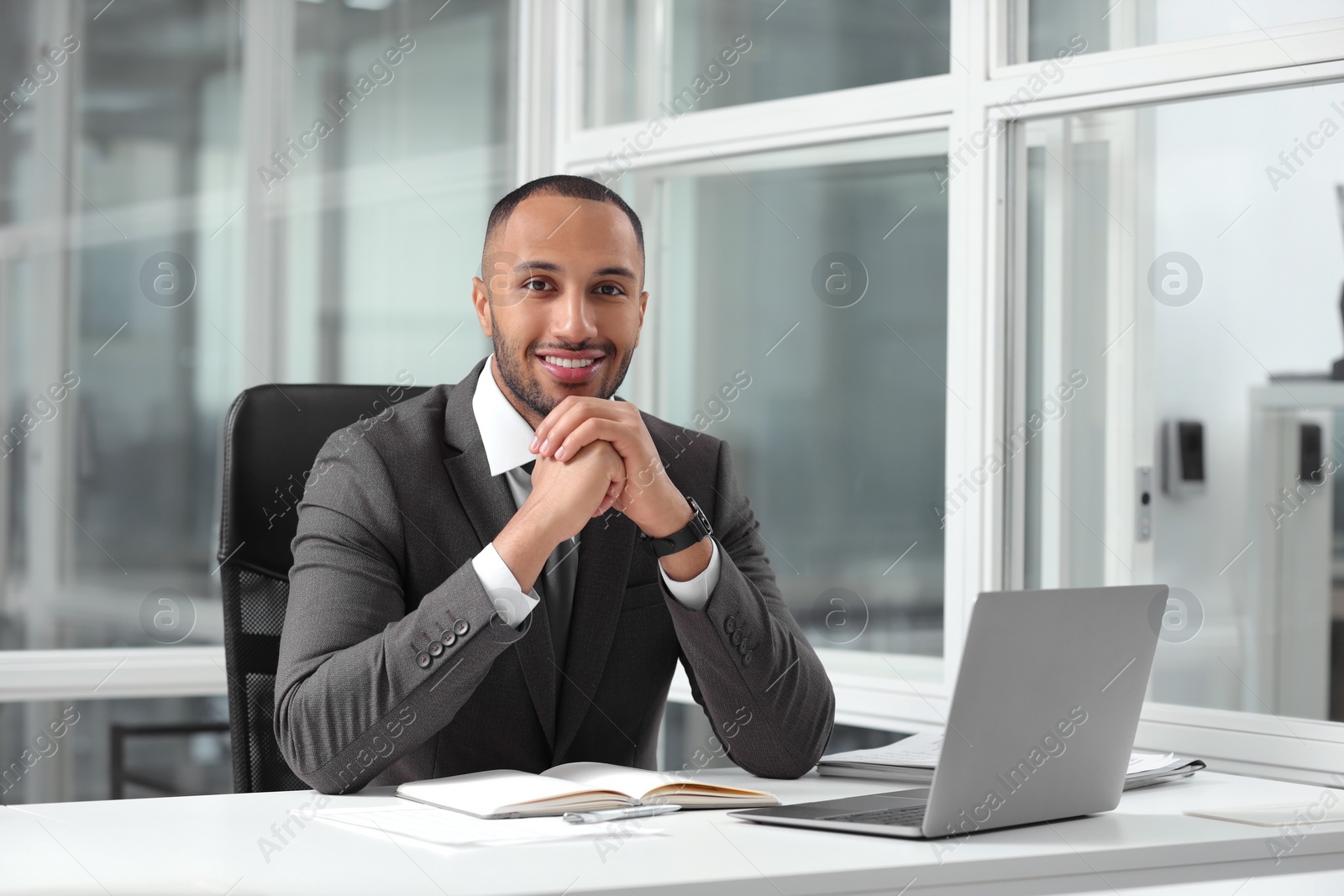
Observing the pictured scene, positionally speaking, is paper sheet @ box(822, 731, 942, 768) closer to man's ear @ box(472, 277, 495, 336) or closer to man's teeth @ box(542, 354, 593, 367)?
man's teeth @ box(542, 354, 593, 367)

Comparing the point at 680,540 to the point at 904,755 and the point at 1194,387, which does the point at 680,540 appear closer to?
the point at 904,755

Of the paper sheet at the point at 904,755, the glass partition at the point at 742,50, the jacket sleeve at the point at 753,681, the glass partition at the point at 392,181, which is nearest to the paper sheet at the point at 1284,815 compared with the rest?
the paper sheet at the point at 904,755

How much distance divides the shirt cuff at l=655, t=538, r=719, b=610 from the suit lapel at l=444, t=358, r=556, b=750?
0.59 feet

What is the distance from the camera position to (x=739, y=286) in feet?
9.86

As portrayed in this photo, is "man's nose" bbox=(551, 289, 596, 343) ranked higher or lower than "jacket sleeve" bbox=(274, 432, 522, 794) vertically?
higher

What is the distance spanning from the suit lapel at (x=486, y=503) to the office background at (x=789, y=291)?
26 cm

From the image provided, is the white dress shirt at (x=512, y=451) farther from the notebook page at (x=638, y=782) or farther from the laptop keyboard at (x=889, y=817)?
the laptop keyboard at (x=889, y=817)

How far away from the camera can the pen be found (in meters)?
1.30

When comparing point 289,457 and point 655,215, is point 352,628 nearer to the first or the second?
point 289,457

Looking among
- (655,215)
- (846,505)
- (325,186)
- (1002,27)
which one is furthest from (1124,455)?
(325,186)

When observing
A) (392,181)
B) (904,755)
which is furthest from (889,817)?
(392,181)

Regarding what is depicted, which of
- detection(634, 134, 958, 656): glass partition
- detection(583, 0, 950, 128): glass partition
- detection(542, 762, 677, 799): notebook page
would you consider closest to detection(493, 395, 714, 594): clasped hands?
detection(542, 762, 677, 799): notebook page

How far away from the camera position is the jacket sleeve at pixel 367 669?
1.47 meters

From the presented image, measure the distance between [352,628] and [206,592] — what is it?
4.86 ft
